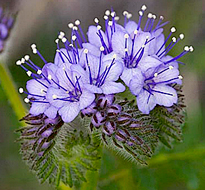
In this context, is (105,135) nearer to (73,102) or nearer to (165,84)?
(73,102)

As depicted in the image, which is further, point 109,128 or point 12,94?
point 12,94

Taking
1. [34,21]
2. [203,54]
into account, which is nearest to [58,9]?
[34,21]

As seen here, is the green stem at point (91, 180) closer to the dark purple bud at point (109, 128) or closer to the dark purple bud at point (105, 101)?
the dark purple bud at point (109, 128)

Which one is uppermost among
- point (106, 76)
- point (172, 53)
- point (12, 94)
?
point (12, 94)

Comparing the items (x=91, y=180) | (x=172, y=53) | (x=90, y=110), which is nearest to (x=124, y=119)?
(x=90, y=110)

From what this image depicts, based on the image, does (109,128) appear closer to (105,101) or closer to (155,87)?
(105,101)

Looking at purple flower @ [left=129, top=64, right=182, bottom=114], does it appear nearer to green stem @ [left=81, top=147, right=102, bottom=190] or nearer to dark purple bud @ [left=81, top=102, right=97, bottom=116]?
dark purple bud @ [left=81, top=102, right=97, bottom=116]

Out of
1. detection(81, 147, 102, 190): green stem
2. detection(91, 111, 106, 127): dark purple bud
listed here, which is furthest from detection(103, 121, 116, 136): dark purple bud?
detection(81, 147, 102, 190): green stem
